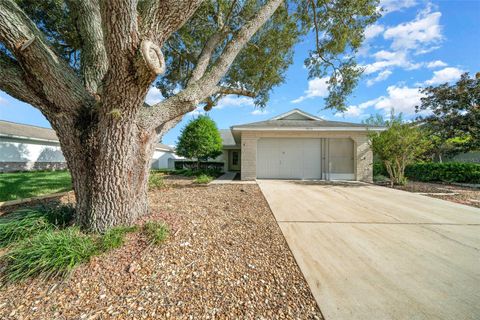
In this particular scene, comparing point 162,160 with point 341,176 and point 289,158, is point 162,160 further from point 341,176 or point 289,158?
point 341,176

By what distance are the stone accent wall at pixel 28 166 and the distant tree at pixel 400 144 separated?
22983mm

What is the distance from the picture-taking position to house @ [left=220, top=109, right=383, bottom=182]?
10.5 metres

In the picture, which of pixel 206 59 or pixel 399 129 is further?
pixel 399 129

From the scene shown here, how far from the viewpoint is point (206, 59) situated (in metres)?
4.53

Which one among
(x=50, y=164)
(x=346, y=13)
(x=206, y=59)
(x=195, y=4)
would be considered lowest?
(x=50, y=164)

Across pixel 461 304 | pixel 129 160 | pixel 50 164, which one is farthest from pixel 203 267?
pixel 50 164

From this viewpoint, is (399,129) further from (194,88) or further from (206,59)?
(194,88)

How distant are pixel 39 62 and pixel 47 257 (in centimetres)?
236

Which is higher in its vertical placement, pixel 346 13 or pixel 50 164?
pixel 346 13

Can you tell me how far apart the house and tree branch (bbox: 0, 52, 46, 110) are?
27.3 feet

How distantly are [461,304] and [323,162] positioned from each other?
377 inches

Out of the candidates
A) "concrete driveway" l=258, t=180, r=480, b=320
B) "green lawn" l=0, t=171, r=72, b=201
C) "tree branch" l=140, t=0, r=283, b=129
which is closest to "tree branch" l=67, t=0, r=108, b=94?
"tree branch" l=140, t=0, r=283, b=129

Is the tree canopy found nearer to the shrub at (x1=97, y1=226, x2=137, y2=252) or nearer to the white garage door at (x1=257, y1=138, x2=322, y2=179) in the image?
the white garage door at (x1=257, y1=138, x2=322, y2=179)

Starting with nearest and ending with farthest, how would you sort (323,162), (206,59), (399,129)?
(206,59) → (399,129) → (323,162)
